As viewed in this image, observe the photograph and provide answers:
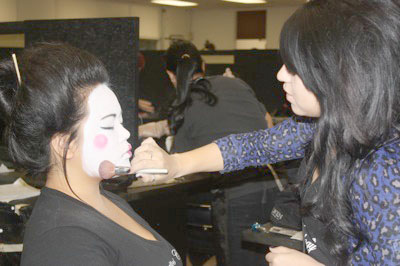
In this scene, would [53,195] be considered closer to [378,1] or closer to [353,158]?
[353,158]

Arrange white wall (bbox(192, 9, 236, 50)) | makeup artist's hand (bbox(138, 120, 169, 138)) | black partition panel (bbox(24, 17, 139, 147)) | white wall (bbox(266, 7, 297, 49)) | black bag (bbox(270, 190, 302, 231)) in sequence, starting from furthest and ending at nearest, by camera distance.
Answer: white wall (bbox(192, 9, 236, 50)), white wall (bbox(266, 7, 297, 49)), makeup artist's hand (bbox(138, 120, 169, 138)), black bag (bbox(270, 190, 302, 231)), black partition panel (bbox(24, 17, 139, 147))

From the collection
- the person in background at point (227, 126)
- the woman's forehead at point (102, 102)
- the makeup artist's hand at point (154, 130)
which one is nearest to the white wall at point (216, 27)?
the makeup artist's hand at point (154, 130)

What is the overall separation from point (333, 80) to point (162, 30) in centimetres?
845

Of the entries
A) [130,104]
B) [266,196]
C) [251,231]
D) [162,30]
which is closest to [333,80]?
[130,104]

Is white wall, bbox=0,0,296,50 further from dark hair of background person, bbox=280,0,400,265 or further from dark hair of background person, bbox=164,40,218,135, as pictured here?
dark hair of background person, bbox=280,0,400,265

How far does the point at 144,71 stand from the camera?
169 inches

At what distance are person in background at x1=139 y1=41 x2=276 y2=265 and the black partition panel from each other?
1.91 feet

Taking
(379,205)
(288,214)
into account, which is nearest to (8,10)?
(288,214)

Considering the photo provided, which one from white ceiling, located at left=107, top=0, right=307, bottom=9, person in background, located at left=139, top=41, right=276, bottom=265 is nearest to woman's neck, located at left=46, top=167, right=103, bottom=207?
person in background, located at left=139, top=41, right=276, bottom=265

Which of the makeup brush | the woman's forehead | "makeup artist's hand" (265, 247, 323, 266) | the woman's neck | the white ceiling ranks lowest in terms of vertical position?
"makeup artist's hand" (265, 247, 323, 266)

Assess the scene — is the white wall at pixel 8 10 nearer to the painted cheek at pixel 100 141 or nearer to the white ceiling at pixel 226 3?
the white ceiling at pixel 226 3

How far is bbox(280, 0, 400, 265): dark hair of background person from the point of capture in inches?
30.8

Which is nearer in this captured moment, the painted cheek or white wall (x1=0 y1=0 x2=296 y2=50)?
the painted cheek

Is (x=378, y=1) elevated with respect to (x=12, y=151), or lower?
elevated
